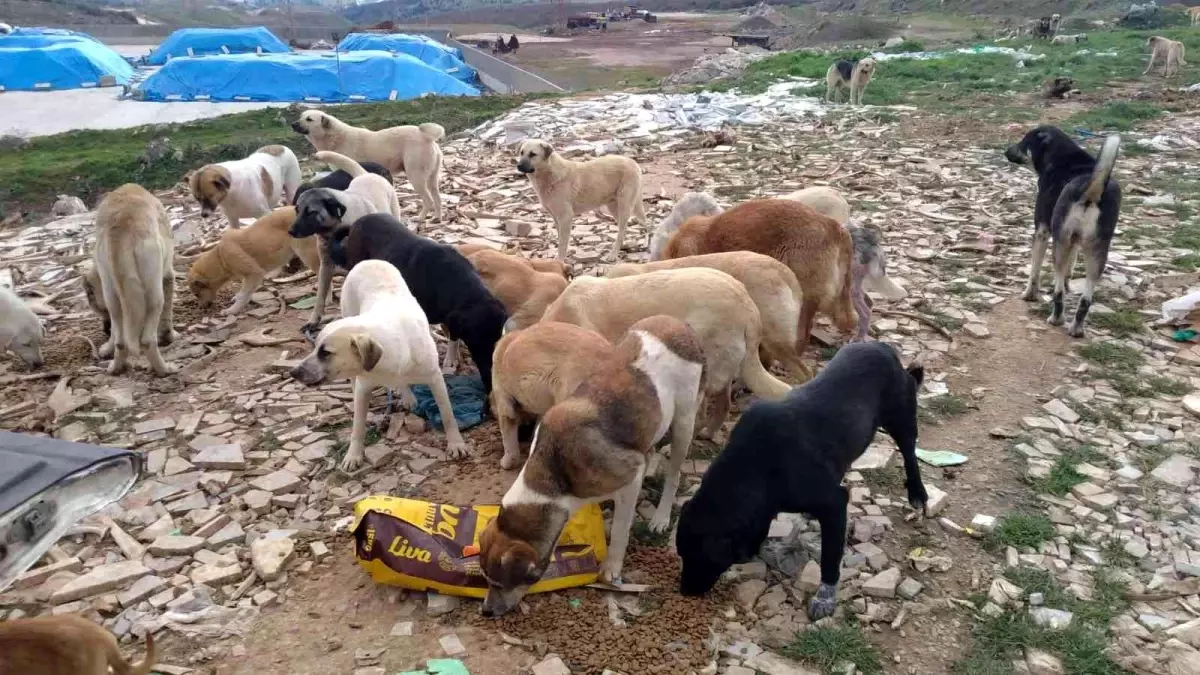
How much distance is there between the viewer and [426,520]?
4.60 meters

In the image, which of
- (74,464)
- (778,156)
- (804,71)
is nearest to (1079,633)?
(74,464)

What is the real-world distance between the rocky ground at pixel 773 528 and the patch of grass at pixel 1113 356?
0.09 feet

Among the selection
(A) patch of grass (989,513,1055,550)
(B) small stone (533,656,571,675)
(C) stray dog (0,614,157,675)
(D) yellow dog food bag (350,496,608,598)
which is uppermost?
(C) stray dog (0,614,157,675)

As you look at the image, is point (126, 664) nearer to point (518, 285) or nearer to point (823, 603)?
point (823, 603)

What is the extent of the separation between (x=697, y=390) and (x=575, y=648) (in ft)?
5.43

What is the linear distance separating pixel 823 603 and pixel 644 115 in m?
16.0

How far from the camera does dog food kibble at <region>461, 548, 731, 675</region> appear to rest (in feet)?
13.3

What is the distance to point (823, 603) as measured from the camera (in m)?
4.32

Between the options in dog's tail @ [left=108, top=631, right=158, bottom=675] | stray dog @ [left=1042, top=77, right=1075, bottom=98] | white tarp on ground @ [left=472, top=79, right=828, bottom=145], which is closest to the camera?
dog's tail @ [left=108, top=631, right=158, bottom=675]

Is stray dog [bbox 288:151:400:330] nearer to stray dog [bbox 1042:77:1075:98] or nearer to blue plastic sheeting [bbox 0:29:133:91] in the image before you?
stray dog [bbox 1042:77:1075:98]

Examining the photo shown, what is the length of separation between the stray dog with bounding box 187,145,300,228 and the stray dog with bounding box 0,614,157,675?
25.0 feet

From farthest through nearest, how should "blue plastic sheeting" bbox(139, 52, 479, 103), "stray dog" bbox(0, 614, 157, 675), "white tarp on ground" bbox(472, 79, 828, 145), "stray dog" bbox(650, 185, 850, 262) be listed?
"blue plastic sheeting" bbox(139, 52, 479, 103) → "white tarp on ground" bbox(472, 79, 828, 145) → "stray dog" bbox(650, 185, 850, 262) → "stray dog" bbox(0, 614, 157, 675)

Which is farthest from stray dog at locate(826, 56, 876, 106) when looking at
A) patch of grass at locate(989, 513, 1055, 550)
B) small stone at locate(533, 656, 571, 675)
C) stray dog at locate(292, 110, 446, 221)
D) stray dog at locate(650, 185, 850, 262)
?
small stone at locate(533, 656, 571, 675)

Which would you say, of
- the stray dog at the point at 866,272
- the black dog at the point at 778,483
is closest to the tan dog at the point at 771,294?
the black dog at the point at 778,483
